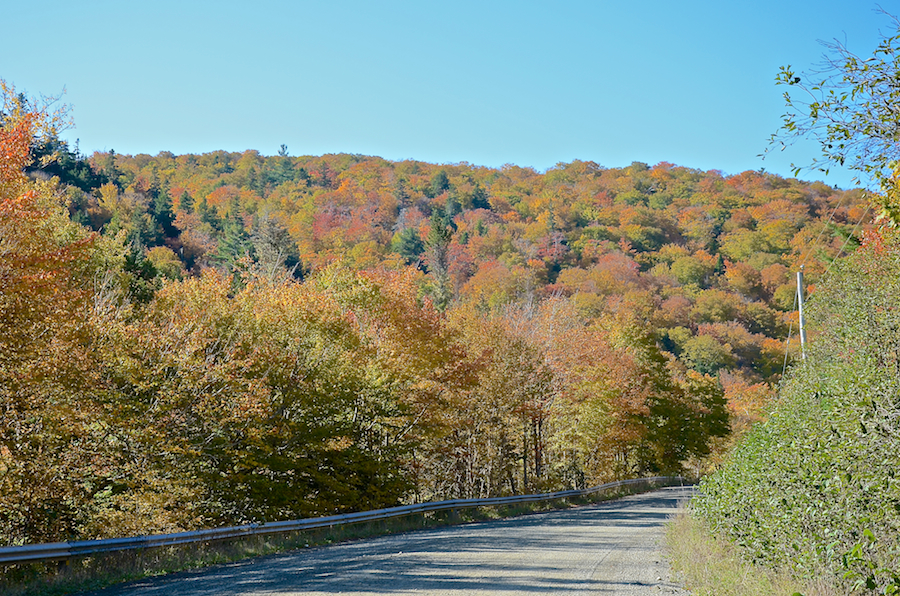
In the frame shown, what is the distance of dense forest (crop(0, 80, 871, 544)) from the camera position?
53.4 feet

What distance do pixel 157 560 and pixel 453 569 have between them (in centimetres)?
505

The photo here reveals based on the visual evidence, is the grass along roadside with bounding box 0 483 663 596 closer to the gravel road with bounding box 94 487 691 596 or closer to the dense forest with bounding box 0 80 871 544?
the gravel road with bounding box 94 487 691 596

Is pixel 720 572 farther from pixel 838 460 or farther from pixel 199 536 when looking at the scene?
pixel 199 536

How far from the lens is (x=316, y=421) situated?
23.8m

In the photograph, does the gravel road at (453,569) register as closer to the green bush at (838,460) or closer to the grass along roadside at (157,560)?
the grass along roadside at (157,560)

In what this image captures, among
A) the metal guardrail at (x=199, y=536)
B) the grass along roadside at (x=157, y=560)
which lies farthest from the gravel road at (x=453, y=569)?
the metal guardrail at (x=199, y=536)

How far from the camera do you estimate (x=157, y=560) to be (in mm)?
12266

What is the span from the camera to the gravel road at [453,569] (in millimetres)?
9648

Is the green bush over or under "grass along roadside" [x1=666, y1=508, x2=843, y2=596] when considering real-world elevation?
over

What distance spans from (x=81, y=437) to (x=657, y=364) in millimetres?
42035

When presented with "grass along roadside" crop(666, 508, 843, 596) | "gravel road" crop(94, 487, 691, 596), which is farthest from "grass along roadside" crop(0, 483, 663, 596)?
"grass along roadside" crop(666, 508, 843, 596)

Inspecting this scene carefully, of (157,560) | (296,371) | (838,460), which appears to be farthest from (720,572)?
(296,371)

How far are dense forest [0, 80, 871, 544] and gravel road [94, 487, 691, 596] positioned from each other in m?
5.55

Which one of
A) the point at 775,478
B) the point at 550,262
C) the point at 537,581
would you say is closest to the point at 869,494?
the point at 775,478
